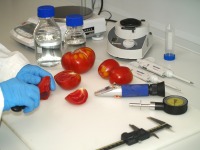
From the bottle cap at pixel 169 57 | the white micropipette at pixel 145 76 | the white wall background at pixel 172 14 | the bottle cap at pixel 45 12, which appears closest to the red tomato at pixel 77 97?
the white micropipette at pixel 145 76

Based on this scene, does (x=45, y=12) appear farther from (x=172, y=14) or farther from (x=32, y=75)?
(x=172, y=14)

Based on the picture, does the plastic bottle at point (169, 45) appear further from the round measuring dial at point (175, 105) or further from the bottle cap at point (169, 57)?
the round measuring dial at point (175, 105)

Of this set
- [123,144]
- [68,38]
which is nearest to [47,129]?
[123,144]

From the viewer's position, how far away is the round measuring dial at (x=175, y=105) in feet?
3.71

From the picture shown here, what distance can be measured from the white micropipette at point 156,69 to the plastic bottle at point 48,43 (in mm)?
337

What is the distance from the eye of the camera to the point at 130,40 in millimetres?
1518

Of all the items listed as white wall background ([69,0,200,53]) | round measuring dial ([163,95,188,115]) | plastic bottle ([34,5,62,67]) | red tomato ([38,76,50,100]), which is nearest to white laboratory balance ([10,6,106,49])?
plastic bottle ([34,5,62,67])

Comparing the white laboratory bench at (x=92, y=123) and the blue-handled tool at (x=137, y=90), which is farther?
the blue-handled tool at (x=137, y=90)

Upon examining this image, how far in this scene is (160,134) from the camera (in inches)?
41.5

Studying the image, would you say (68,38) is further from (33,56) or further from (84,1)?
(84,1)

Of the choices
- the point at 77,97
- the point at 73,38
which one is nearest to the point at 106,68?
the point at 77,97

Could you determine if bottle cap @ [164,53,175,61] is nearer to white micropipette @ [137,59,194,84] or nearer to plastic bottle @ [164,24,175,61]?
plastic bottle @ [164,24,175,61]

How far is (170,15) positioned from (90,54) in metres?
0.61

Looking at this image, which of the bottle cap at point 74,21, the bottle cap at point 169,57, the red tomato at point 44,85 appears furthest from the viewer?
the bottle cap at point 169,57
